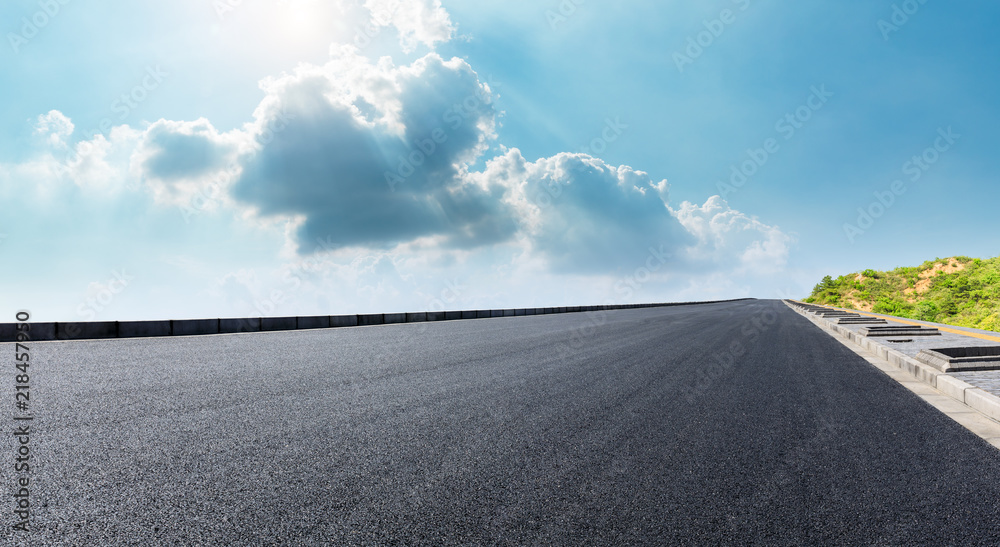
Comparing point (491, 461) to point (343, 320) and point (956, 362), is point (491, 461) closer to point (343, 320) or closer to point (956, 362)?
point (956, 362)

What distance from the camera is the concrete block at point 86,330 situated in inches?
450

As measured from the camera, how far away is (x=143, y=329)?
12.4m

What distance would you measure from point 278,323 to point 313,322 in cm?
141

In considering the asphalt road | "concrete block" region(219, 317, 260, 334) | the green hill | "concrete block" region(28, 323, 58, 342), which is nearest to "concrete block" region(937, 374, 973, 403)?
the asphalt road

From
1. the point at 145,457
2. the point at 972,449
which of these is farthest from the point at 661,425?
the point at 145,457

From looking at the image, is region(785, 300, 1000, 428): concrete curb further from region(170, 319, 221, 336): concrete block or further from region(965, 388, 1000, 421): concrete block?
region(170, 319, 221, 336): concrete block

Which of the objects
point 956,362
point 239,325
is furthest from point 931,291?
point 239,325

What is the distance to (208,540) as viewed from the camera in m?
2.26

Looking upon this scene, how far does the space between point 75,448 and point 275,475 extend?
171 cm

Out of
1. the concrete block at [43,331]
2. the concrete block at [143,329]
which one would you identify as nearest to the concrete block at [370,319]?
the concrete block at [143,329]

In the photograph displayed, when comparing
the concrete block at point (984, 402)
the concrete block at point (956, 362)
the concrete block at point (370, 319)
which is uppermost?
the concrete block at point (370, 319)

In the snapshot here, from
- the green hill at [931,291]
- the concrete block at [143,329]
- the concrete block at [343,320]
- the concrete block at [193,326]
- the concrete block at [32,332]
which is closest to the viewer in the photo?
the concrete block at [32,332]

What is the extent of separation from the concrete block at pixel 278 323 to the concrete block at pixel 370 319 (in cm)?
292

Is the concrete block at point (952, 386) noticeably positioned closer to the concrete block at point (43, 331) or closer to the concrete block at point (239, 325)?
the concrete block at point (239, 325)
